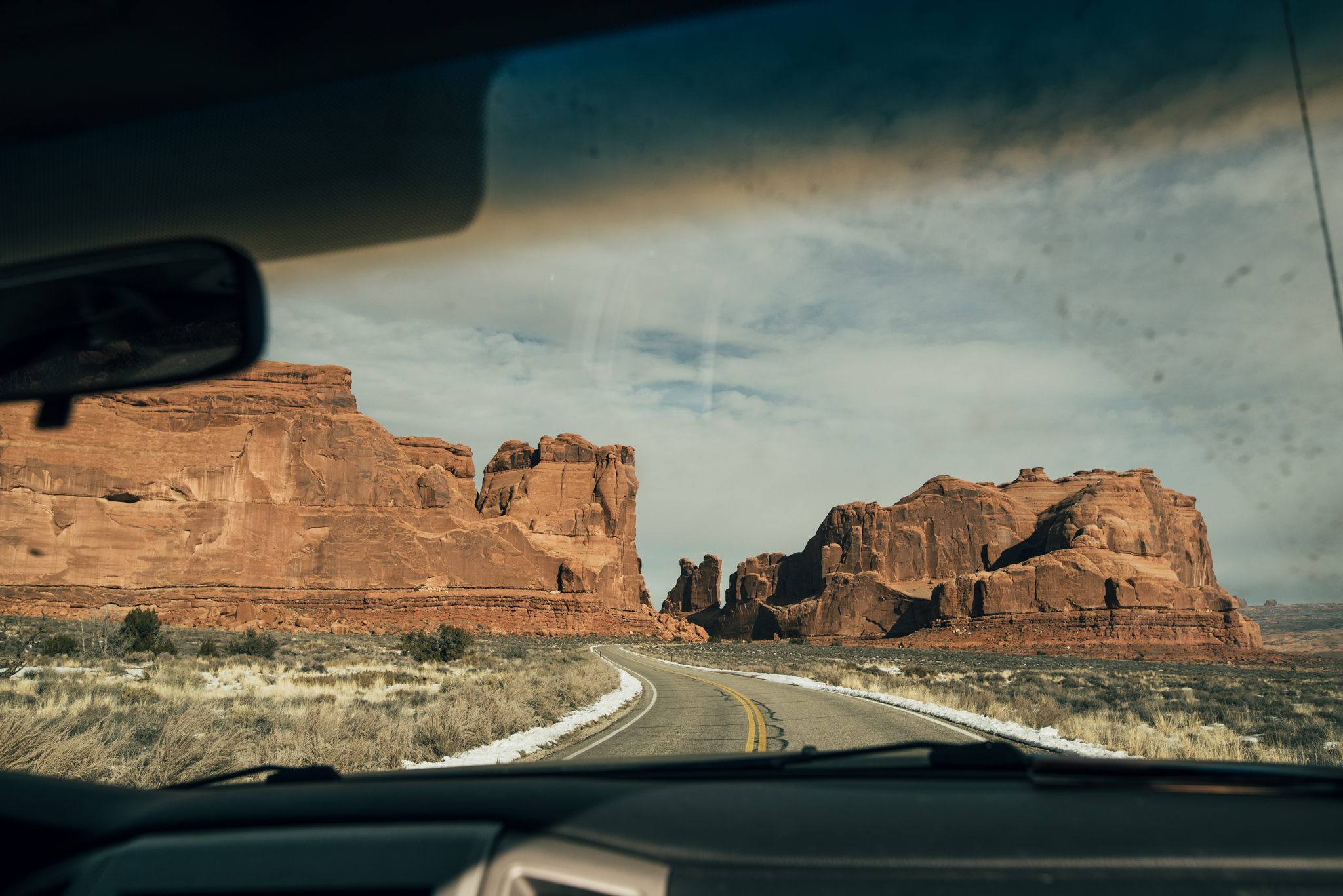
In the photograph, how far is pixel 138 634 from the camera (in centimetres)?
3025

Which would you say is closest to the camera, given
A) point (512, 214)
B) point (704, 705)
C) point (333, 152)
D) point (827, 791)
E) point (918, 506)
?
point (827, 791)

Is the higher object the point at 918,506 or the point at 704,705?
the point at 918,506

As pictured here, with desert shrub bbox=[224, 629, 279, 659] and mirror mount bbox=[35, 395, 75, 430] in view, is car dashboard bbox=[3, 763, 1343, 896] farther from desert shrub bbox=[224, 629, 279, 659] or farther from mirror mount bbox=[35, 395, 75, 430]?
desert shrub bbox=[224, 629, 279, 659]

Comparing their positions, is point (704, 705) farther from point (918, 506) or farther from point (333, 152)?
point (918, 506)

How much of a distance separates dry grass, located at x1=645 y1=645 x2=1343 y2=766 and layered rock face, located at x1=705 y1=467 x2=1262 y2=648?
2007 inches

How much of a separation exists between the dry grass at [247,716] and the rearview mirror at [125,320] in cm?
337

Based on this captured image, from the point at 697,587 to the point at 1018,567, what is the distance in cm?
9087

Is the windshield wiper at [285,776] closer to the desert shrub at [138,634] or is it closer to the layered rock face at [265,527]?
the desert shrub at [138,634]

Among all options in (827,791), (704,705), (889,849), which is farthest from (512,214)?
(704,705)

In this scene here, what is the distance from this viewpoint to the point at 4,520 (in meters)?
70.4

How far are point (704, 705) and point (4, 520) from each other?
79.5 meters

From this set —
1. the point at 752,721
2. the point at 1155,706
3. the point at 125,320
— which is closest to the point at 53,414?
the point at 125,320

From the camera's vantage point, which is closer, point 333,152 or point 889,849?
point 889,849

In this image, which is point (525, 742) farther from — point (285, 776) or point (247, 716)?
point (285, 776)
